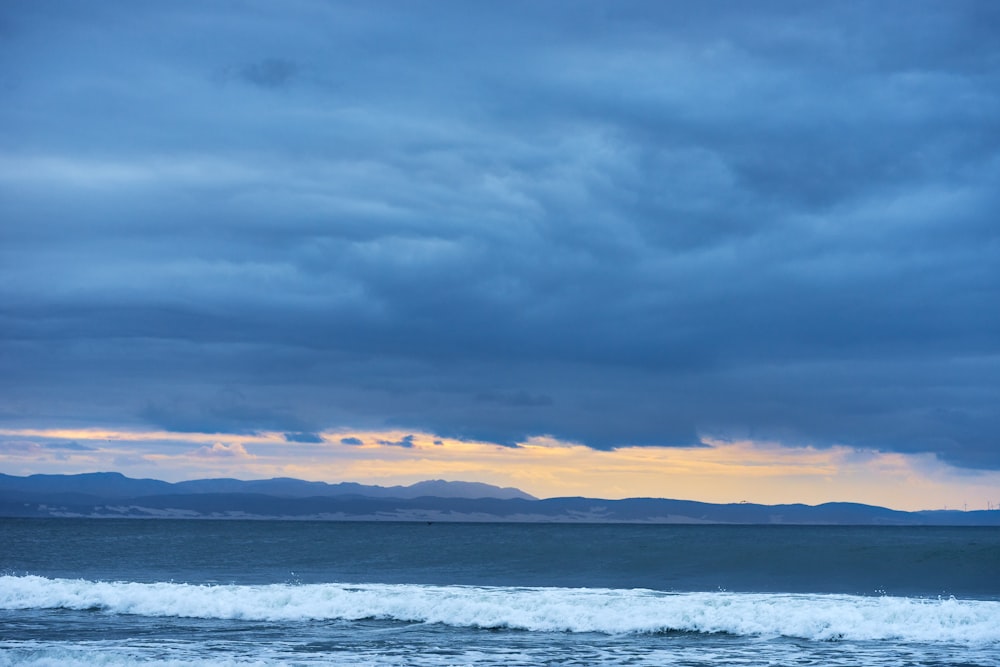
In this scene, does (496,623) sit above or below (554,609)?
below

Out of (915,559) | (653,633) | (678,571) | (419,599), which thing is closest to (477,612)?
(419,599)

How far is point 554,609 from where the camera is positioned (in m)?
27.7

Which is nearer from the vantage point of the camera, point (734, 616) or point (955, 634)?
point (955, 634)

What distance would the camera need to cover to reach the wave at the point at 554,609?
85.3ft

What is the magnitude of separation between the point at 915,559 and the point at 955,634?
28.8 metres

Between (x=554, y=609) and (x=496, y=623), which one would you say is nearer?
(x=496, y=623)

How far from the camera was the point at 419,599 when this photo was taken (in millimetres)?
29953

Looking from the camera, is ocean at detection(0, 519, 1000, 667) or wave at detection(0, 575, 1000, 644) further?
wave at detection(0, 575, 1000, 644)

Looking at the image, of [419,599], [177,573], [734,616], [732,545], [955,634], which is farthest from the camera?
[732,545]

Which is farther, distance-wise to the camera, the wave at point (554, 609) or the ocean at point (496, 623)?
the wave at point (554, 609)

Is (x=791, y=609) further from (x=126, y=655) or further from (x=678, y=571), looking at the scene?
(x=678, y=571)

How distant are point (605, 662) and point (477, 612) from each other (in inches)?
297

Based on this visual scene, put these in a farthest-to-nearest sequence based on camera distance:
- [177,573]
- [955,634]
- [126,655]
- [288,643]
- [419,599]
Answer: [177,573] → [419,599] → [955,634] → [288,643] → [126,655]

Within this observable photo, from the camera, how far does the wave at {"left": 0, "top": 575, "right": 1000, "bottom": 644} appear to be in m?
26.0
